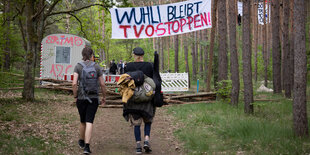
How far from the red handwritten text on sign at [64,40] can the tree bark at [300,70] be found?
16.1 metres

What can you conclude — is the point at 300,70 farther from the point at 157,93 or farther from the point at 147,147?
the point at 147,147

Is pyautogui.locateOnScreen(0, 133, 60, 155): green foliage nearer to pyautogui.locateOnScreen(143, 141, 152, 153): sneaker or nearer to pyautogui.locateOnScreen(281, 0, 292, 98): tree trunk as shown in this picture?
pyautogui.locateOnScreen(143, 141, 152, 153): sneaker

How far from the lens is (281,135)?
6.46 m

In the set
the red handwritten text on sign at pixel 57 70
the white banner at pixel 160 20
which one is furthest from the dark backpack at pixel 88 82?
the red handwritten text on sign at pixel 57 70

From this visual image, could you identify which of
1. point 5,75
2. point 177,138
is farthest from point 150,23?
point 177,138

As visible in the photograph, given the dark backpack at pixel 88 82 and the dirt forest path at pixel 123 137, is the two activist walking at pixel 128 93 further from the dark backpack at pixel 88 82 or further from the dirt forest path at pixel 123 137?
the dirt forest path at pixel 123 137

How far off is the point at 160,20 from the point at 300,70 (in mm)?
9433

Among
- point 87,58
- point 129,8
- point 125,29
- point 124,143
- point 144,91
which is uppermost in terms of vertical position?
point 129,8

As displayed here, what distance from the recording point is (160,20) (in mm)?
14914

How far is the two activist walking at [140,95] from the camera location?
18.6 ft

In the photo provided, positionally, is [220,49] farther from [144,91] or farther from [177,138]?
[144,91]

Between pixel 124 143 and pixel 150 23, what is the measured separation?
29.5 ft

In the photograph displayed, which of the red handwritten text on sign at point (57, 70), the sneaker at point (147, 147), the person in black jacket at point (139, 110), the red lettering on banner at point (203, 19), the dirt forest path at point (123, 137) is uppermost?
the red lettering on banner at point (203, 19)

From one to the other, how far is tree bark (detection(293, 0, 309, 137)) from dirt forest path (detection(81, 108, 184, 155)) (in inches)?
106
